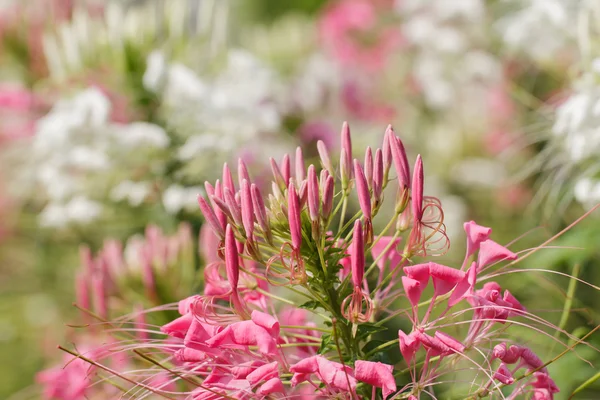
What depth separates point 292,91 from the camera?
2039mm

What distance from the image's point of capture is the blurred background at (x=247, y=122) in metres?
1.23

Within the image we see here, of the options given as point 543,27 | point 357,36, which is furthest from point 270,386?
point 357,36

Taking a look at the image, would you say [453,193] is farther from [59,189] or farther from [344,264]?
[344,264]

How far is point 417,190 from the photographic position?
2.08ft

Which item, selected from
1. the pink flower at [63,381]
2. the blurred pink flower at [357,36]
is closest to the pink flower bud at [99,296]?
the pink flower at [63,381]

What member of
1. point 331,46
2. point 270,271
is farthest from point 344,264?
point 331,46

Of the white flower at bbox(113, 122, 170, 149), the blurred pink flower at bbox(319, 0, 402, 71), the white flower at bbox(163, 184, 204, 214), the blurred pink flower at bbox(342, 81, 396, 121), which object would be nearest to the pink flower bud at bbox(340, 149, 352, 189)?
the white flower at bbox(163, 184, 204, 214)

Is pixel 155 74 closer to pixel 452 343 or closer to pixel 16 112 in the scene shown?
pixel 16 112

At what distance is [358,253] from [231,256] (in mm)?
112

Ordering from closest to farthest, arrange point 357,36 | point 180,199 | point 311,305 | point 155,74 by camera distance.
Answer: point 311,305 < point 180,199 < point 155,74 < point 357,36

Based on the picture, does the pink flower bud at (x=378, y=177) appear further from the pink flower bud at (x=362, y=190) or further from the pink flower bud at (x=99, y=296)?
the pink flower bud at (x=99, y=296)

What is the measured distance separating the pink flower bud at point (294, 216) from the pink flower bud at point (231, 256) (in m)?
0.05

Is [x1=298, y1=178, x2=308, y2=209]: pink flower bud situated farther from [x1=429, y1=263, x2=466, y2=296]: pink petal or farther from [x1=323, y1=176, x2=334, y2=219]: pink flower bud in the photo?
[x1=429, y1=263, x2=466, y2=296]: pink petal

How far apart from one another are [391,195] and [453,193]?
1.51 feet
